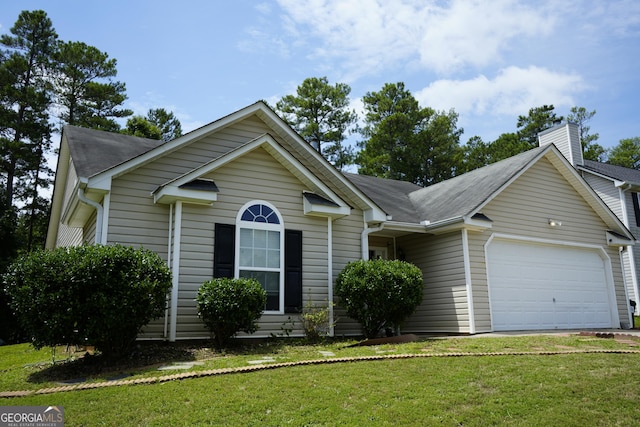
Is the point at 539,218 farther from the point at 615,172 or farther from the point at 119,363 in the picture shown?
the point at 119,363

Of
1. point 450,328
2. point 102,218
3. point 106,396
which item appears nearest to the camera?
point 106,396

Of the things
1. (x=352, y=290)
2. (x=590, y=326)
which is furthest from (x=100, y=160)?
(x=590, y=326)

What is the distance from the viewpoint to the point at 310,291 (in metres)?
11.4

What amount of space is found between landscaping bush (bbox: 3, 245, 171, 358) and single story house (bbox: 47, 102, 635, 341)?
6.07ft

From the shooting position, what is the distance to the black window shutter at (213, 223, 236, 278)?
1034 cm

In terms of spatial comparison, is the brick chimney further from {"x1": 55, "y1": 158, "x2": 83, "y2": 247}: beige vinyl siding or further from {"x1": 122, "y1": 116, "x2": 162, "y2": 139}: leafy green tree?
{"x1": 122, "y1": 116, "x2": 162, "y2": 139}: leafy green tree

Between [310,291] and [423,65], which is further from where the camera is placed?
[423,65]

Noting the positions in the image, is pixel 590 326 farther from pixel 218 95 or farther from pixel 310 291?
A: pixel 218 95

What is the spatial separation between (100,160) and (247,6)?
15.1ft

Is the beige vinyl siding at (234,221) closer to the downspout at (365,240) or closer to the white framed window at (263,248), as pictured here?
the white framed window at (263,248)

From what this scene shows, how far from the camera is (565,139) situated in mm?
21547

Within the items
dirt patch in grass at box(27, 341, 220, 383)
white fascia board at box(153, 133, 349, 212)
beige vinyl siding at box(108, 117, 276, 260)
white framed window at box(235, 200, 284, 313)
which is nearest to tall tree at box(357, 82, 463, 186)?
white fascia board at box(153, 133, 349, 212)

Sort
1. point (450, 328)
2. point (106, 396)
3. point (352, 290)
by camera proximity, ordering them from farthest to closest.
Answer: point (450, 328)
point (352, 290)
point (106, 396)

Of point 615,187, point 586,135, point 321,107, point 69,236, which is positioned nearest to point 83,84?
point 321,107
